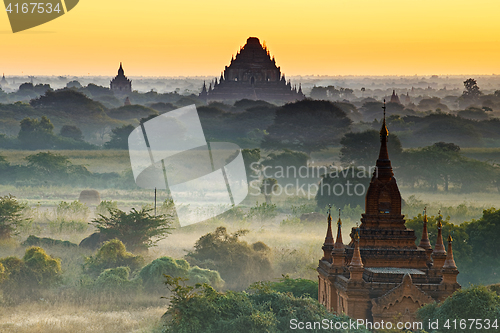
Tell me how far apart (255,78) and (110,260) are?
386ft

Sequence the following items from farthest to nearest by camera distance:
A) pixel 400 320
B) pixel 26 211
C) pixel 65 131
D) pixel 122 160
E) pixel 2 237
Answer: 1. pixel 65 131
2. pixel 122 160
3. pixel 26 211
4. pixel 2 237
5. pixel 400 320

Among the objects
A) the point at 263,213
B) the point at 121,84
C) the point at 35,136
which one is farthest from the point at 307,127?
the point at 121,84

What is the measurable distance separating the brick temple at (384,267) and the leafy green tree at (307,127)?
69.9 metres

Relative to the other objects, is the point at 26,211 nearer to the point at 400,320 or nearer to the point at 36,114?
the point at 400,320

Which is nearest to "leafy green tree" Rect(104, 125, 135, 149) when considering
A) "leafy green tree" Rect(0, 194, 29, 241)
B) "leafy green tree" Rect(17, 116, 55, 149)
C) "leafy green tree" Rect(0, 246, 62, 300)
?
"leafy green tree" Rect(17, 116, 55, 149)

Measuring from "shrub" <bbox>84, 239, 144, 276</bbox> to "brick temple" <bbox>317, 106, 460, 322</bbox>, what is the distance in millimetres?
10416

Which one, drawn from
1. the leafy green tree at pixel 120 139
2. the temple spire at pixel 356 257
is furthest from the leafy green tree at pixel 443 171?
the temple spire at pixel 356 257

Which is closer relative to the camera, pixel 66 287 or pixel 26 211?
pixel 66 287

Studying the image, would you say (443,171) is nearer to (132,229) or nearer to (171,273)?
→ (132,229)

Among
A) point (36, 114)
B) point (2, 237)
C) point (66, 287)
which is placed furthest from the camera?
point (36, 114)

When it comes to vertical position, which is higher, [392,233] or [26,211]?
[392,233]

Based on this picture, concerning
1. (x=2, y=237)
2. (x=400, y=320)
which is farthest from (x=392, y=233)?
(x=2, y=237)

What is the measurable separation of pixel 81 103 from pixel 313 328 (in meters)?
103

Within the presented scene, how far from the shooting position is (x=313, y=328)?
18438mm
